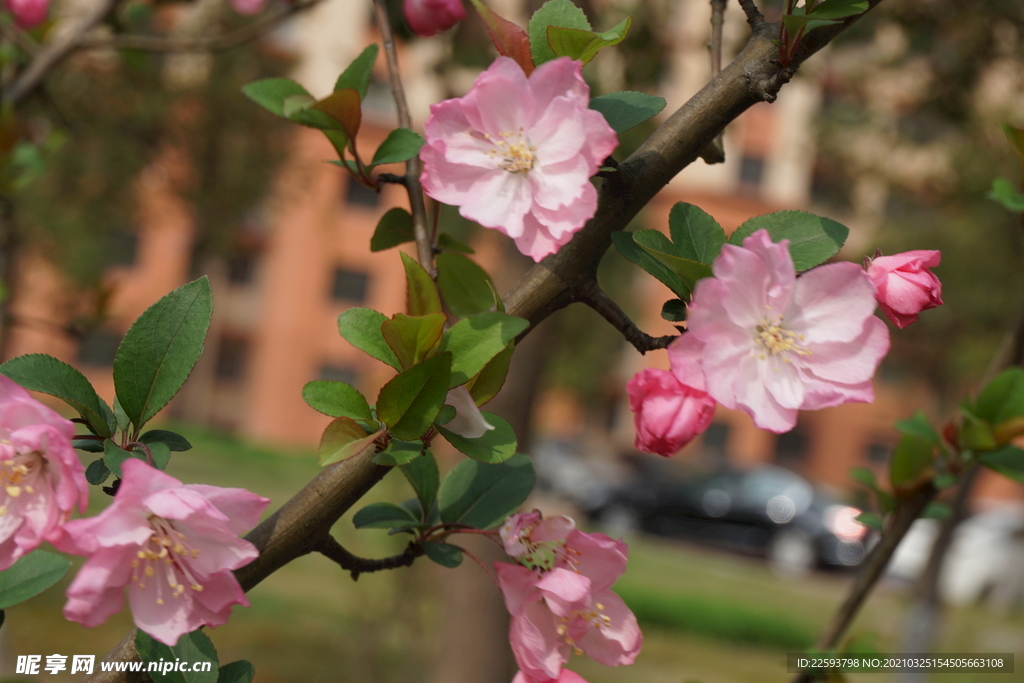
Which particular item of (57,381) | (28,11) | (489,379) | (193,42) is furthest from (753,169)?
(57,381)

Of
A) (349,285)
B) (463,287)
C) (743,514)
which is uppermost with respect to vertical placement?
(463,287)

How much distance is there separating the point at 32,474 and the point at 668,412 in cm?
52

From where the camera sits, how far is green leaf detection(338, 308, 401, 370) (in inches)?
31.7

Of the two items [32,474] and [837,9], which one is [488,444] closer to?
[32,474]

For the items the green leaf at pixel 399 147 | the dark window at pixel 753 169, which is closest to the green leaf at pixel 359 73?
the green leaf at pixel 399 147

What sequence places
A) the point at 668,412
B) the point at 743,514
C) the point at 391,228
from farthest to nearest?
1. the point at 743,514
2. the point at 391,228
3. the point at 668,412

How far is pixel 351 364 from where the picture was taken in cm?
2311

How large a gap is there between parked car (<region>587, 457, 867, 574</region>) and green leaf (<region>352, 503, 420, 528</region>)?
41.5ft

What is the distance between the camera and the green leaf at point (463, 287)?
1000 mm

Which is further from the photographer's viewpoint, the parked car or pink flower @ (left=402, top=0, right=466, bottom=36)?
the parked car

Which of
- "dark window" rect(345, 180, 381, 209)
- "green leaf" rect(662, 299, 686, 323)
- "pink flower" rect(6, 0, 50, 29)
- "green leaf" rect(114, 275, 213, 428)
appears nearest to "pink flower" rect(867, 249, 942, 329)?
"green leaf" rect(662, 299, 686, 323)

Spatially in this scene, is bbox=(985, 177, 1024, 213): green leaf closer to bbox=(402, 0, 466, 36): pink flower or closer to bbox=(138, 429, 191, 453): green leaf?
bbox=(402, 0, 466, 36): pink flower

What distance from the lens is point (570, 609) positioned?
810 mm

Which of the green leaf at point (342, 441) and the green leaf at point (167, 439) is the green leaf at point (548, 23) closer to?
the green leaf at point (342, 441)
